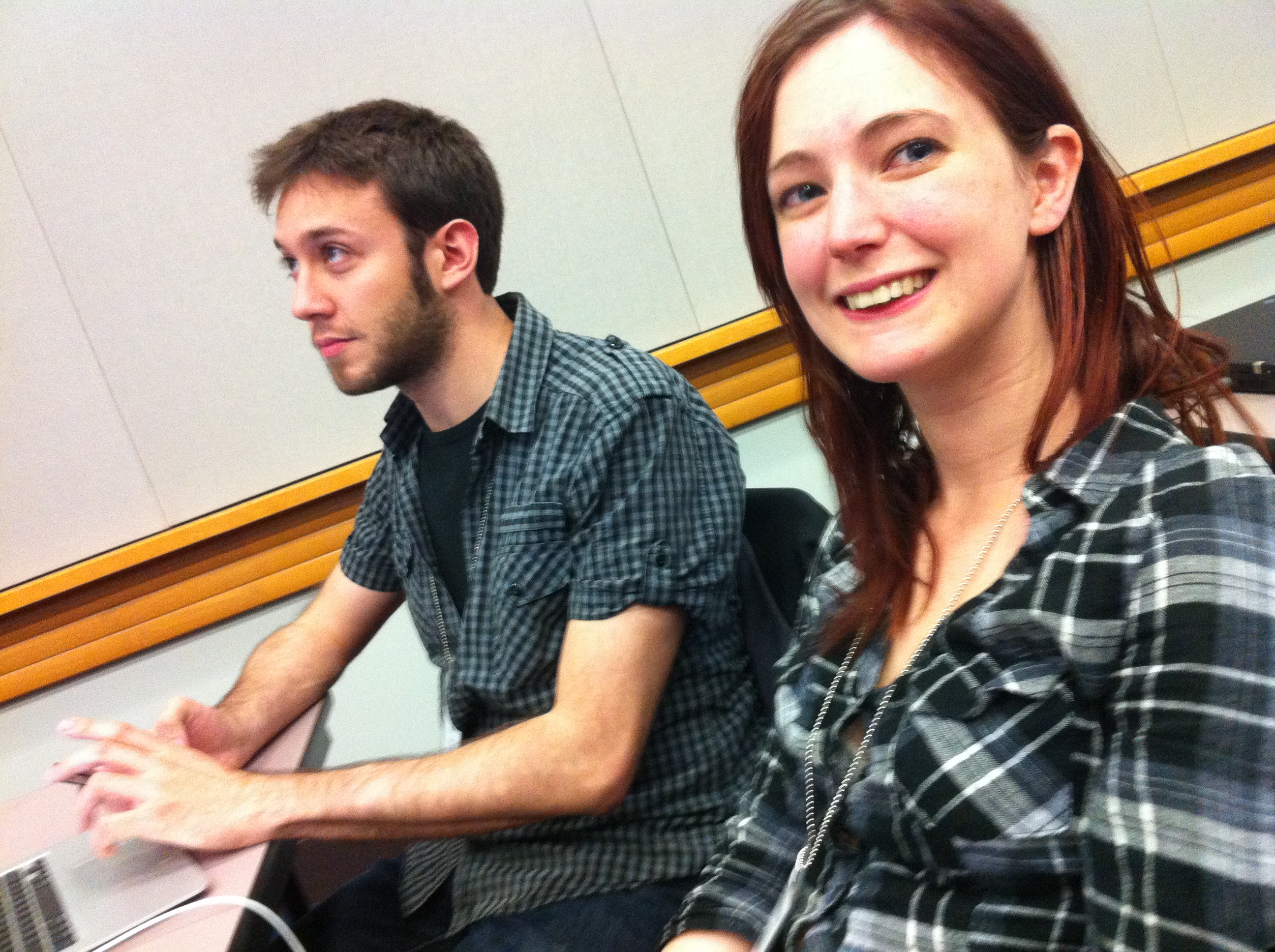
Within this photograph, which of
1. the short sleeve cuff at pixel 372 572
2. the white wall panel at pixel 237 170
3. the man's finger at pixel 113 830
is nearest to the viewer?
the man's finger at pixel 113 830

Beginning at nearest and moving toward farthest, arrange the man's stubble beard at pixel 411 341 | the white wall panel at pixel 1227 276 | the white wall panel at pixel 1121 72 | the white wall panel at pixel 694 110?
the man's stubble beard at pixel 411 341 → the white wall panel at pixel 694 110 → the white wall panel at pixel 1121 72 → the white wall panel at pixel 1227 276

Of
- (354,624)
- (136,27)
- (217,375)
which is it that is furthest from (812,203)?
(136,27)

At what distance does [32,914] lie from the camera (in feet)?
3.69

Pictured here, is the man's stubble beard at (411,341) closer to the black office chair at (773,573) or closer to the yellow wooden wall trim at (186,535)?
the black office chair at (773,573)

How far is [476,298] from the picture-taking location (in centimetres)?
158

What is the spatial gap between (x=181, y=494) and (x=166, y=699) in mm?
456

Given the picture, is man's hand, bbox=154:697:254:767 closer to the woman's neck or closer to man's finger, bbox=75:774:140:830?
man's finger, bbox=75:774:140:830

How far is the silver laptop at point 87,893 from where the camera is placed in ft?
3.46

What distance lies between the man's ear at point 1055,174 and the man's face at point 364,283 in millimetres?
924

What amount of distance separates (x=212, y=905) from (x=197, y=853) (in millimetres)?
148

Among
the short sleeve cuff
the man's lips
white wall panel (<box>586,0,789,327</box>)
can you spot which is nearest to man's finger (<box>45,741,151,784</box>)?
the short sleeve cuff

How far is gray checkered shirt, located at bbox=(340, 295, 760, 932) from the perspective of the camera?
4.14 ft

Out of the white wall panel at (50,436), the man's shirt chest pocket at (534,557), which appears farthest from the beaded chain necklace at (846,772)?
the white wall panel at (50,436)

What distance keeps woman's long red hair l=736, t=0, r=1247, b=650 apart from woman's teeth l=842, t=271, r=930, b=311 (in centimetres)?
13
